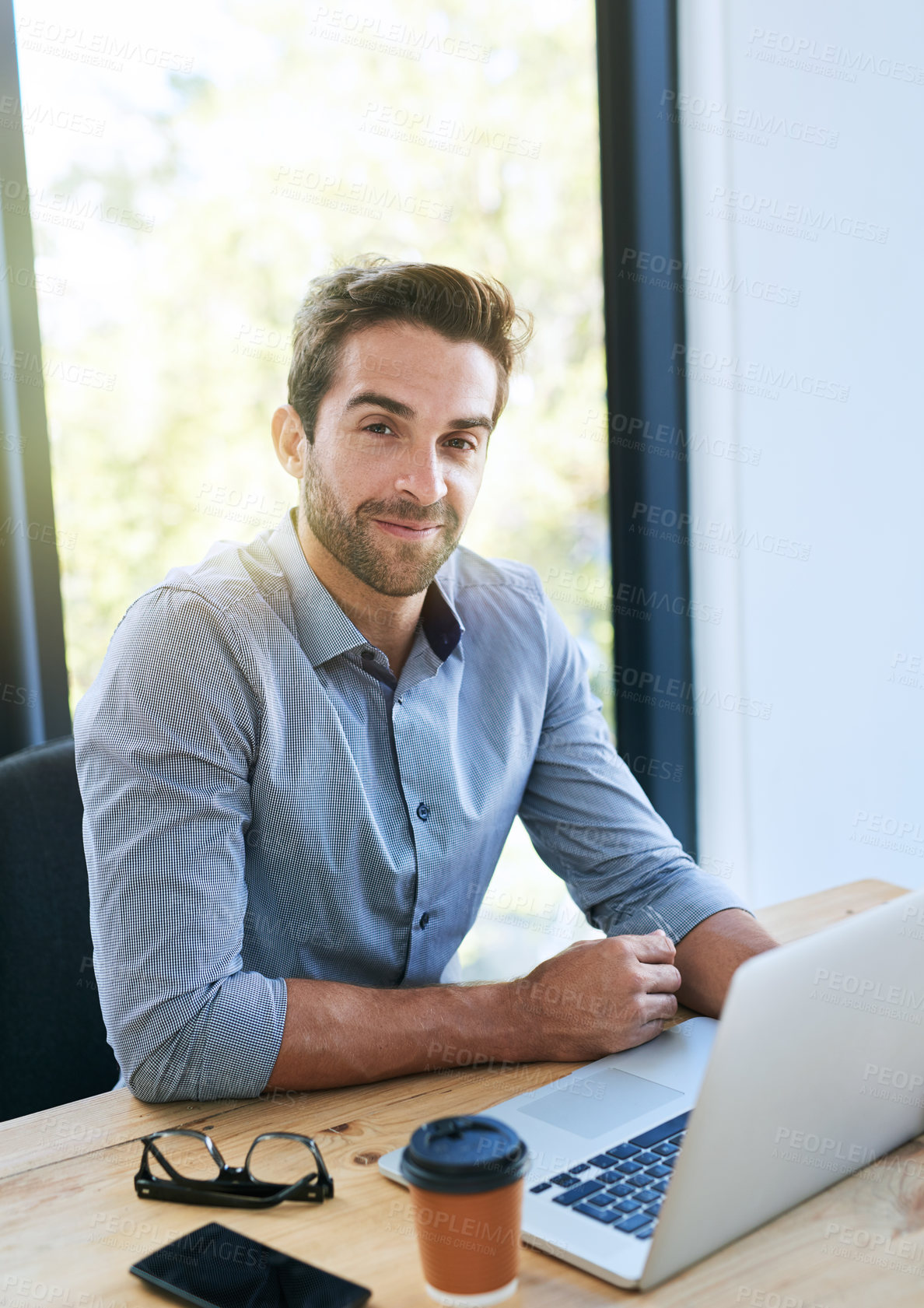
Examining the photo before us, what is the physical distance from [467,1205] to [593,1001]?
464 mm

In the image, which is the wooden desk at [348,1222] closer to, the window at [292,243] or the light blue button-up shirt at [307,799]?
the light blue button-up shirt at [307,799]

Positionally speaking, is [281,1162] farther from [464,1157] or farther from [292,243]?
[292,243]

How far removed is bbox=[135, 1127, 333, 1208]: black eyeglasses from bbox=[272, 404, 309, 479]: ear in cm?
88

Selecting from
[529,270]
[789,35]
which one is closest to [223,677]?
[789,35]

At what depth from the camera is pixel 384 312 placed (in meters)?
1.42

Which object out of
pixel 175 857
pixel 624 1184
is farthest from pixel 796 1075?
pixel 175 857

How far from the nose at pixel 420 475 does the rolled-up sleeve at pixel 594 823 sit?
31 centimetres

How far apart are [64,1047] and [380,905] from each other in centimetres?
42

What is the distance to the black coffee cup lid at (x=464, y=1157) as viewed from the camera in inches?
25.4

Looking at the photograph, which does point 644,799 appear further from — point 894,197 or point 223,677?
point 894,197

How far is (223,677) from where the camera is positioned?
1201 millimetres

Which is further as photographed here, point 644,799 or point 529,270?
point 529,270

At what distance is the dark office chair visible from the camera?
130 cm

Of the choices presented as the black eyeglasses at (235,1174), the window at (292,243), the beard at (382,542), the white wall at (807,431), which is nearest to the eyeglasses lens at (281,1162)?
the black eyeglasses at (235,1174)
